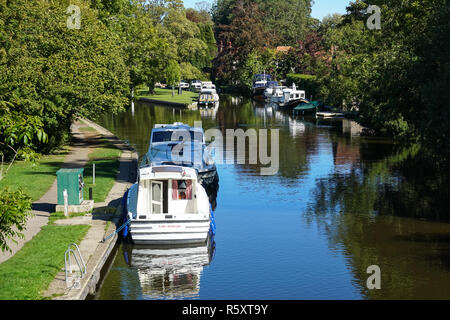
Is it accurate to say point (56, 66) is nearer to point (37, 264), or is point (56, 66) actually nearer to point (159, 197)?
point (159, 197)

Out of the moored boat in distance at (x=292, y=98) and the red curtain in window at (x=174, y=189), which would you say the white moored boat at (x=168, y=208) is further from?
the moored boat in distance at (x=292, y=98)

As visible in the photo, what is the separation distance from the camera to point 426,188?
33.2m

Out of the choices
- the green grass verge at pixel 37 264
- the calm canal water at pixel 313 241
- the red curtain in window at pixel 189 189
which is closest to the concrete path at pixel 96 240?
the green grass verge at pixel 37 264

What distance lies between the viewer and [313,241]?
80.9 ft

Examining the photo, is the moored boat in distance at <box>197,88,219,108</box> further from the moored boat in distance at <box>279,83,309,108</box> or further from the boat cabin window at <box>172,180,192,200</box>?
the boat cabin window at <box>172,180,192,200</box>

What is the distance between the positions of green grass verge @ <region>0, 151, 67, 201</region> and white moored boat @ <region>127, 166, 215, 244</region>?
19.1 feet

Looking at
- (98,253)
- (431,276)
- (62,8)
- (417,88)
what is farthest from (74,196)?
(62,8)

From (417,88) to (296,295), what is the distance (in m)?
15.3

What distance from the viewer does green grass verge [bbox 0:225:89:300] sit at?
17047 millimetres

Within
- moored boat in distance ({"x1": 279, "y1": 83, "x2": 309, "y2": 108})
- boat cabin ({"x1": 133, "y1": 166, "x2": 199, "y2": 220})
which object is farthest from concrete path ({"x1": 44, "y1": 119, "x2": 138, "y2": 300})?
moored boat in distance ({"x1": 279, "y1": 83, "x2": 309, "y2": 108})

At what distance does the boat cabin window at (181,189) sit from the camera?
2519 centimetres

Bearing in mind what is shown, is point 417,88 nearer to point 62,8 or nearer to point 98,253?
point 98,253

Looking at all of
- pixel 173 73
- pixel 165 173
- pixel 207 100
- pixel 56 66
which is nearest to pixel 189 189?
pixel 165 173

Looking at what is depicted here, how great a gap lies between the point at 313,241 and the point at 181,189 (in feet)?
17.5
